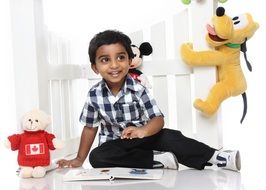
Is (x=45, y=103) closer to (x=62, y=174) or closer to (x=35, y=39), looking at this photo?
(x=35, y=39)

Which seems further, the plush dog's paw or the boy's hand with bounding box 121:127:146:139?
the plush dog's paw

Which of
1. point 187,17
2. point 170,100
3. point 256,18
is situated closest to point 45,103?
point 170,100

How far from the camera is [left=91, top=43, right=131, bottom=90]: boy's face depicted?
61.6 inches

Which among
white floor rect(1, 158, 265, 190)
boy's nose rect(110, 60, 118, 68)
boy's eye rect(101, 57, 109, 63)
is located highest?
boy's eye rect(101, 57, 109, 63)

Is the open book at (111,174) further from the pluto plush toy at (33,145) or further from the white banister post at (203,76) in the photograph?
the white banister post at (203,76)

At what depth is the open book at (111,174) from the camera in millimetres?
1374

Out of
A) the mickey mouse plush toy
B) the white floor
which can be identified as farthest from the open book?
the mickey mouse plush toy

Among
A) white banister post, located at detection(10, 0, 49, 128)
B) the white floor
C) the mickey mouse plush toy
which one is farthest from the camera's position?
the mickey mouse plush toy

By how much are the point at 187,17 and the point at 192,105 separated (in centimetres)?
36

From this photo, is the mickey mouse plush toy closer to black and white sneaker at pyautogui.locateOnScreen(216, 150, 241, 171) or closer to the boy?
the boy

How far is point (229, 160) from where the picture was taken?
150cm

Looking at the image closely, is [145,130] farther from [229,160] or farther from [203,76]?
[203,76]

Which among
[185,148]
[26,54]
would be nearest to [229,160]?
[185,148]

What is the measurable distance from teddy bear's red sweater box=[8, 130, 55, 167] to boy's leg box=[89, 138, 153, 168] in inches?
6.4
